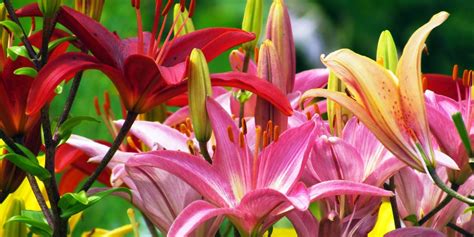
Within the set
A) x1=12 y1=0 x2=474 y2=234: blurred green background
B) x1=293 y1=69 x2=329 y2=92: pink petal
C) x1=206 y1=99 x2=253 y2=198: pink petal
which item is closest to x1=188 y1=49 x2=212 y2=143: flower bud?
x1=206 y1=99 x2=253 y2=198: pink petal

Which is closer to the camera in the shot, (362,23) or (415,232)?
(415,232)

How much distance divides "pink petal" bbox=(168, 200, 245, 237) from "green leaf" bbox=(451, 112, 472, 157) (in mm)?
87

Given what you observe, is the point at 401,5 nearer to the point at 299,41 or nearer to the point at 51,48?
the point at 299,41

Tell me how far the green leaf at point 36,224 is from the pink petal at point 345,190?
0.10 meters

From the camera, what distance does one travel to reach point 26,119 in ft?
1.38

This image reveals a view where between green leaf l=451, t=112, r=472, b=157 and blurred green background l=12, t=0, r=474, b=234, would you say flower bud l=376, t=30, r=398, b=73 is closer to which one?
green leaf l=451, t=112, r=472, b=157

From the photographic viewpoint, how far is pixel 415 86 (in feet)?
1.29

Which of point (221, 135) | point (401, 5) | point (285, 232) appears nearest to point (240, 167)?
point (221, 135)

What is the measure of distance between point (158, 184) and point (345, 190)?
0.32 feet

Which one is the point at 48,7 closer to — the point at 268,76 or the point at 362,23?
the point at 268,76

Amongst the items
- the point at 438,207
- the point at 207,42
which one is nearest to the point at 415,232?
the point at 438,207

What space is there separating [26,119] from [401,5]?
293 cm

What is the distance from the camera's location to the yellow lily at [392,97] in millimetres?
392

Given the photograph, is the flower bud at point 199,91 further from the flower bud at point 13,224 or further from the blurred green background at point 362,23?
the blurred green background at point 362,23
